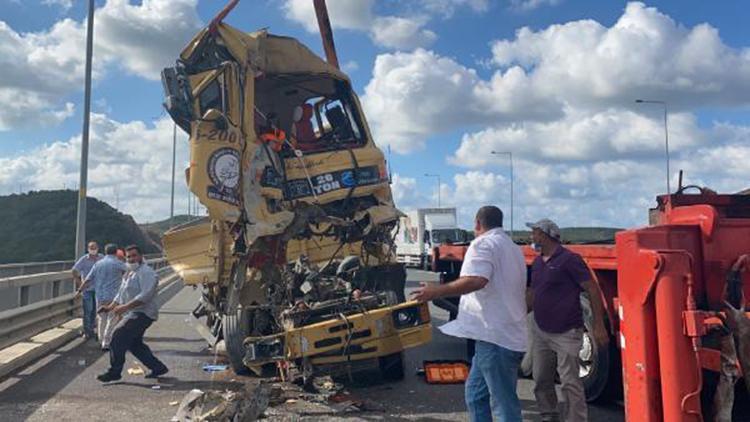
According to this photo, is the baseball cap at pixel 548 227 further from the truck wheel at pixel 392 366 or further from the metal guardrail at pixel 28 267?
the metal guardrail at pixel 28 267

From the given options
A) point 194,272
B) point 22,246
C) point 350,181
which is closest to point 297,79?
point 350,181

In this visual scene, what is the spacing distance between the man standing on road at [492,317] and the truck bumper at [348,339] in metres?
2.20

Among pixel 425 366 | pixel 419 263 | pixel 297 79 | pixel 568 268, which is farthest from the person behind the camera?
pixel 419 263

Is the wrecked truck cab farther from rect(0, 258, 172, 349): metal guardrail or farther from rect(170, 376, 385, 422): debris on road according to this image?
rect(0, 258, 172, 349): metal guardrail

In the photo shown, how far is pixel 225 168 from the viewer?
7387 mm

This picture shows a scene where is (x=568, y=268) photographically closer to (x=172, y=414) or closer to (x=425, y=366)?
(x=425, y=366)

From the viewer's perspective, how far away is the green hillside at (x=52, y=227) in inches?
2427

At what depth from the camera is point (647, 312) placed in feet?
13.1

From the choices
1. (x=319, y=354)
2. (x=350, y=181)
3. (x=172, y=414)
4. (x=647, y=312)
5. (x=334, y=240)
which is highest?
(x=350, y=181)

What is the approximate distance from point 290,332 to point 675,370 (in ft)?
12.4

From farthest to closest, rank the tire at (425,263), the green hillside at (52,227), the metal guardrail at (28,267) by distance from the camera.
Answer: the green hillside at (52,227) < the tire at (425,263) < the metal guardrail at (28,267)

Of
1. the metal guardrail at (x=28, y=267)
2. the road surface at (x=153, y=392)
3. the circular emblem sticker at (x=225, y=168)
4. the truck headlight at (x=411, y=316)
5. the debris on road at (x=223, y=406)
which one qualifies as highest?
the circular emblem sticker at (x=225, y=168)

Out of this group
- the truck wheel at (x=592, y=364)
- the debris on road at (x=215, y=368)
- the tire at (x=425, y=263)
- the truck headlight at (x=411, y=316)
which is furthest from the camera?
the tire at (x=425, y=263)

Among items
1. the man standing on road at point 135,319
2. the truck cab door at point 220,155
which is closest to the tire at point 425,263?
the man standing on road at point 135,319
